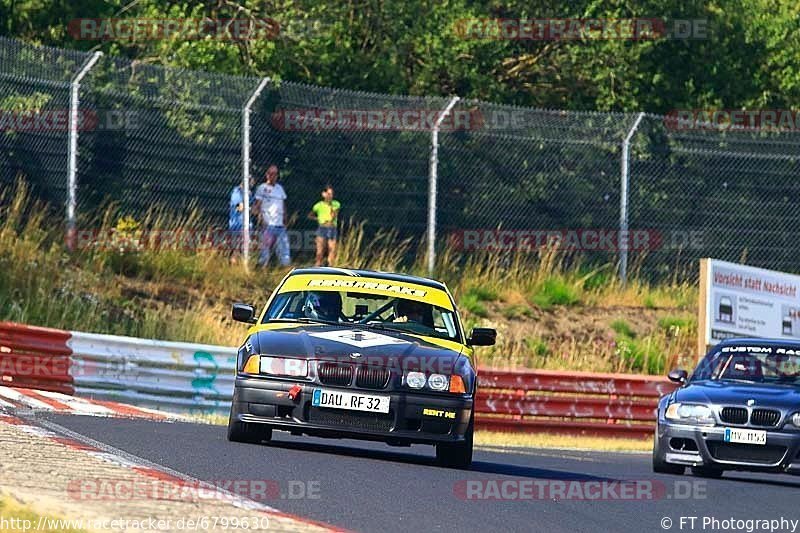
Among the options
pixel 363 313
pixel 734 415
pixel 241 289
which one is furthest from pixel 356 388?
pixel 241 289

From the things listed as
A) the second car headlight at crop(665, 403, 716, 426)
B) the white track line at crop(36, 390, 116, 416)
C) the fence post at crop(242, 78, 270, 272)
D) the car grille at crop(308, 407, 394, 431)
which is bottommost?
the white track line at crop(36, 390, 116, 416)

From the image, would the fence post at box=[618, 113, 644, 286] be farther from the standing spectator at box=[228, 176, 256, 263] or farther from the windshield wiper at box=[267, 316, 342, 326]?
the windshield wiper at box=[267, 316, 342, 326]

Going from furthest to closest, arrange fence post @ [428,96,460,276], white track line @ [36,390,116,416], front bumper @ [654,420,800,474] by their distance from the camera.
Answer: fence post @ [428,96,460,276] < white track line @ [36,390,116,416] < front bumper @ [654,420,800,474]

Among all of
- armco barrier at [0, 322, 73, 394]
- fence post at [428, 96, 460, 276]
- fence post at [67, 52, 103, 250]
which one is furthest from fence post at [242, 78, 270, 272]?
armco barrier at [0, 322, 73, 394]

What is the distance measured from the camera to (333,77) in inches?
1174

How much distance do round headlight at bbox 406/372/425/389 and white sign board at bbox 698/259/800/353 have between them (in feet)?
41.5

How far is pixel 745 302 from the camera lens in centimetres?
2522

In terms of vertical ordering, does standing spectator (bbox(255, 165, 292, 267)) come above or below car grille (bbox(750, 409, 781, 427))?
above

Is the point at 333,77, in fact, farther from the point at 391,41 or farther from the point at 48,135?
the point at 48,135

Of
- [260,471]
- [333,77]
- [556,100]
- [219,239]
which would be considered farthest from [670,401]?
[556,100]

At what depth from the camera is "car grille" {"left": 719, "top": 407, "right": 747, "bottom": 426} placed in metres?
14.5

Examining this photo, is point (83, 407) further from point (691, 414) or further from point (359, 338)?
point (691, 414)

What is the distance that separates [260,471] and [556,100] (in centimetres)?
2244

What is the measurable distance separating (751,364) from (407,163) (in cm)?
946
